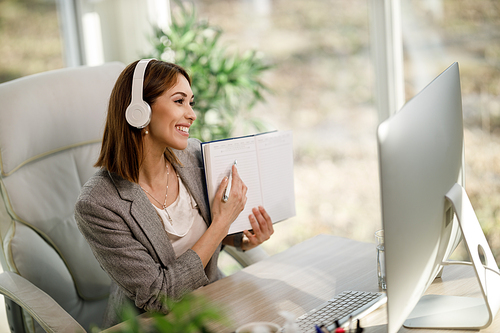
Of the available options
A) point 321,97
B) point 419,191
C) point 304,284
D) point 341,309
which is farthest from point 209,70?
point 419,191

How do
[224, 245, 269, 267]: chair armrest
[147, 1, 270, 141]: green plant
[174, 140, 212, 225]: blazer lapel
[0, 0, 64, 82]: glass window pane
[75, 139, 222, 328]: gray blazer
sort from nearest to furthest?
[75, 139, 222, 328]: gray blazer → [174, 140, 212, 225]: blazer lapel → [224, 245, 269, 267]: chair armrest → [147, 1, 270, 141]: green plant → [0, 0, 64, 82]: glass window pane

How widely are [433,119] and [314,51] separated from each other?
5.75 ft

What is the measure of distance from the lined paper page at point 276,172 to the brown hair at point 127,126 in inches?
11.6

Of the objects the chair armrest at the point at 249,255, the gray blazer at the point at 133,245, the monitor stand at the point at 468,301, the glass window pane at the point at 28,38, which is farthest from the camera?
the glass window pane at the point at 28,38

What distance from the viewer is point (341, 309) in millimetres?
924

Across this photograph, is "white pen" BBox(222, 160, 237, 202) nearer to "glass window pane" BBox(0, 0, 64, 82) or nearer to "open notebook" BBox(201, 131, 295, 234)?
"open notebook" BBox(201, 131, 295, 234)

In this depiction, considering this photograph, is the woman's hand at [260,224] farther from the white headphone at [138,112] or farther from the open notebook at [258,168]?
the white headphone at [138,112]

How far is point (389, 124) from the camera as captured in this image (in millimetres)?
636

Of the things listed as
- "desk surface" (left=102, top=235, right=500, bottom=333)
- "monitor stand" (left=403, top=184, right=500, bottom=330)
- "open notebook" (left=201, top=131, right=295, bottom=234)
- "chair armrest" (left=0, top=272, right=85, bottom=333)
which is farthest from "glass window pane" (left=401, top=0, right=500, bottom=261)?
"chair armrest" (left=0, top=272, right=85, bottom=333)

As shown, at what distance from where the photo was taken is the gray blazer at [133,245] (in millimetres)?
1060

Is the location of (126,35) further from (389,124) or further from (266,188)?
(389,124)

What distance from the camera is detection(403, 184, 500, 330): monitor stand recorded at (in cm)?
81

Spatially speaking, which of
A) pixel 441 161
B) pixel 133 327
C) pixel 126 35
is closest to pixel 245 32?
pixel 126 35

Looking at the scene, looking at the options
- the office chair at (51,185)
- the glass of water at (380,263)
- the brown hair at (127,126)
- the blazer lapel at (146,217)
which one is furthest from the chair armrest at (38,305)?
the glass of water at (380,263)
